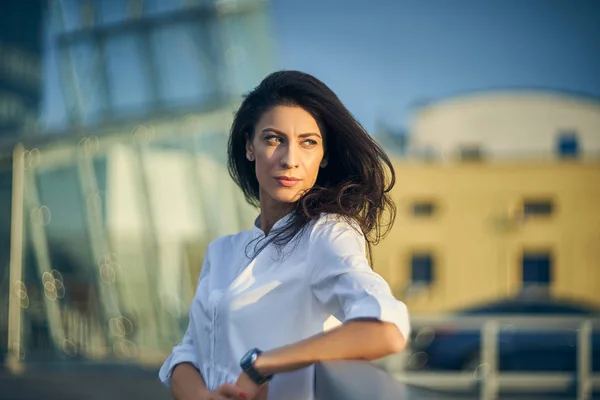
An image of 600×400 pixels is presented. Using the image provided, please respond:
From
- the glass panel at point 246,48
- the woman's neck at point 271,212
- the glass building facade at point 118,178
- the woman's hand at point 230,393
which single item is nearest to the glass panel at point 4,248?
the glass building facade at point 118,178

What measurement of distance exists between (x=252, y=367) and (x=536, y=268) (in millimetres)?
35618

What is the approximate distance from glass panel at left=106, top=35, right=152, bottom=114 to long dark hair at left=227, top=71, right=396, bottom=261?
42.3ft

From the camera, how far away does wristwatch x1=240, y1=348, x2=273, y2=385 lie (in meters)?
1.78

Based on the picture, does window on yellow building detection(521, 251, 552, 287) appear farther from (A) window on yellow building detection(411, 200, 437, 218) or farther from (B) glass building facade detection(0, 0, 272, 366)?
(B) glass building facade detection(0, 0, 272, 366)

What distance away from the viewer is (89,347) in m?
13.8

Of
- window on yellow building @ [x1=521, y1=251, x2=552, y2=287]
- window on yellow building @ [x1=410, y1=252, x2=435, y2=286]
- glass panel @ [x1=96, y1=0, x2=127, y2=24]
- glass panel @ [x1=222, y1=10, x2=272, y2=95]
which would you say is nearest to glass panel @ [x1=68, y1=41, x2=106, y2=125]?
glass panel @ [x1=96, y1=0, x2=127, y2=24]

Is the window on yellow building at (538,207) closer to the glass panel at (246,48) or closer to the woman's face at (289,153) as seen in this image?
the glass panel at (246,48)

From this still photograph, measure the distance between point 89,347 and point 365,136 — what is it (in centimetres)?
1225

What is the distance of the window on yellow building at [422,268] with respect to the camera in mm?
36438

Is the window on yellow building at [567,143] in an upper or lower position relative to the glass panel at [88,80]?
upper

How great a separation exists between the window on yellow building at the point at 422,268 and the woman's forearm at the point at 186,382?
113ft

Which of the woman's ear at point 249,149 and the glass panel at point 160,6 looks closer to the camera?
the woman's ear at point 249,149

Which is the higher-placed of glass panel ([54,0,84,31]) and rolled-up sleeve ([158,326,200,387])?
glass panel ([54,0,84,31])

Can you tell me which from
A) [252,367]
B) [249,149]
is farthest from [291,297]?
[249,149]
